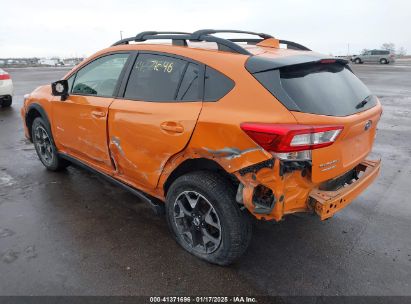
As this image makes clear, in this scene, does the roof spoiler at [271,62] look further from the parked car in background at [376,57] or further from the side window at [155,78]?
the parked car in background at [376,57]

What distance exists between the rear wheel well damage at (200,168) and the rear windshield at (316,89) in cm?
71

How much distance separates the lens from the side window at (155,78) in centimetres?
304

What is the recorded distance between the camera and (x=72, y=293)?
262 cm

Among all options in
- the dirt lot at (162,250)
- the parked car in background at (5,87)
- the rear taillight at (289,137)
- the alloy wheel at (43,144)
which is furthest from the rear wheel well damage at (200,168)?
the parked car in background at (5,87)

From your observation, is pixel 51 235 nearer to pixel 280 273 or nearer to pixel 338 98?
pixel 280 273

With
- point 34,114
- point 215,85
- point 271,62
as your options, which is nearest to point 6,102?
point 34,114

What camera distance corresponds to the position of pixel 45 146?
5008mm

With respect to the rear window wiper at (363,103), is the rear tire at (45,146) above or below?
below

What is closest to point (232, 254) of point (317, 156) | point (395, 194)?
point (317, 156)

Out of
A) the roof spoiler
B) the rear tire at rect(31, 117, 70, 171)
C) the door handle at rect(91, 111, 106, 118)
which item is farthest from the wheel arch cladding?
the roof spoiler

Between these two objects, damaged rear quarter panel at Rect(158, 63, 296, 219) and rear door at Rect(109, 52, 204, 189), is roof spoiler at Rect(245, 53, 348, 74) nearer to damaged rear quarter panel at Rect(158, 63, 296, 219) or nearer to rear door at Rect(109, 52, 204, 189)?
damaged rear quarter panel at Rect(158, 63, 296, 219)

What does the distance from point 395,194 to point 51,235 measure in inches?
151

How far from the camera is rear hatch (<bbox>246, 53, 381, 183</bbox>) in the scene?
8.16ft

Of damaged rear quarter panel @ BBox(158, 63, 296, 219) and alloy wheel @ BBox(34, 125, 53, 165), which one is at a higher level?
damaged rear quarter panel @ BBox(158, 63, 296, 219)
